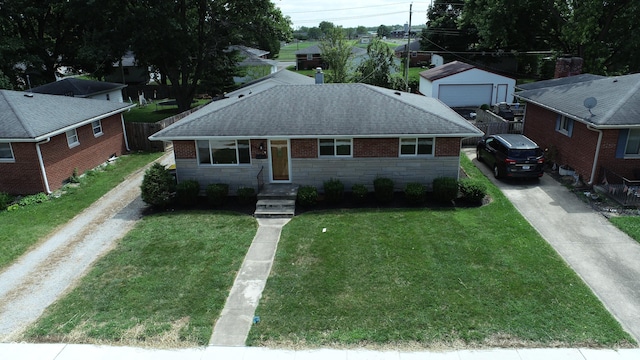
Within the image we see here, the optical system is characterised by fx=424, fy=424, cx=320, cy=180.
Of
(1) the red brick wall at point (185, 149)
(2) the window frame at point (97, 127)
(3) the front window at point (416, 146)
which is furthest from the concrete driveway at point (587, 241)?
(2) the window frame at point (97, 127)

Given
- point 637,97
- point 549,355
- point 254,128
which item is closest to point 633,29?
point 637,97

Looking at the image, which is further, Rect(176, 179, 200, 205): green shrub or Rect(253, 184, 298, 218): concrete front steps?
Rect(176, 179, 200, 205): green shrub

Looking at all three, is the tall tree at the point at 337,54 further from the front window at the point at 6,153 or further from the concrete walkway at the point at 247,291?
the concrete walkway at the point at 247,291

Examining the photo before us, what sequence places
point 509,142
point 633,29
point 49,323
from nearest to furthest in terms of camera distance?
point 49,323 → point 509,142 → point 633,29

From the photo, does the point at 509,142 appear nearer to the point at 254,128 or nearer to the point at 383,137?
the point at 383,137

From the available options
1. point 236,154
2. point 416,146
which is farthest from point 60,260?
point 416,146

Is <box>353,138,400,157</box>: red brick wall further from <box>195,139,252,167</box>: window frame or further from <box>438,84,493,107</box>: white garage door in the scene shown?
<box>438,84,493,107</box>: white garage door

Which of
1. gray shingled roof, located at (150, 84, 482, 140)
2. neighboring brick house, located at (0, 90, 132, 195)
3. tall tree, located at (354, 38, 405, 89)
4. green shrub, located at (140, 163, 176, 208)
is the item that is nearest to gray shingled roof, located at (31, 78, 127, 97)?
neighboring brick house, located at (0, 90, 132, 195)
